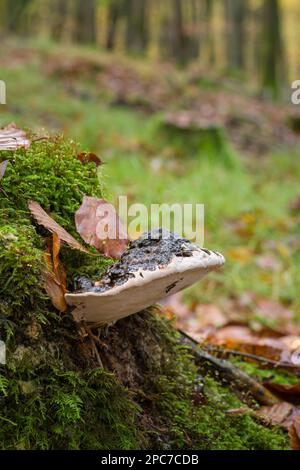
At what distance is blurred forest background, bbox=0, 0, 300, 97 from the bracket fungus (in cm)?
1348

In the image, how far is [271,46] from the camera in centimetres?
1400

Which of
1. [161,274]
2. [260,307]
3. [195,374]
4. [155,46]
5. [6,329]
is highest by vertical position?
[155,46]

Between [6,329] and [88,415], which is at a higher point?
[6,329]

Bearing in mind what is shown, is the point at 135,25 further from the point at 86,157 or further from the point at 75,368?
the point at 75,368

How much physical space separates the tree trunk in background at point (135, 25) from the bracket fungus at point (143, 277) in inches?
797

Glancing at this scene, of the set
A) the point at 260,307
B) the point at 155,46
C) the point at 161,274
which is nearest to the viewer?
the point at 161,274

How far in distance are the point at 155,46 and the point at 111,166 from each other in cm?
2878

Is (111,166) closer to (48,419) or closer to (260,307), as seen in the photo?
(260,307)

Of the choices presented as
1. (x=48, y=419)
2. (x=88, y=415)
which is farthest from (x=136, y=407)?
(x=48, y=419)

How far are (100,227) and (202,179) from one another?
5.61m

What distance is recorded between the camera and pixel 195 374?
1822 millimetres

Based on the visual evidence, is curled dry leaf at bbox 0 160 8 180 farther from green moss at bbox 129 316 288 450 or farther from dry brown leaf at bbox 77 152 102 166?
green moss at bbox 129 316 288 450

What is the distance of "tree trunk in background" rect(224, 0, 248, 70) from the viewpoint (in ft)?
77.8
